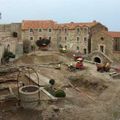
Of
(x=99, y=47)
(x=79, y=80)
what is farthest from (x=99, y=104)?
(x=99, y=47)

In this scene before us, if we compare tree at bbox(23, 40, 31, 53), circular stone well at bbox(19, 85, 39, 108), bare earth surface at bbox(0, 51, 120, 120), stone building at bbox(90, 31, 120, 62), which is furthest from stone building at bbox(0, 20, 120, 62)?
circular stone well at bbox(19, 85, 39, 108)

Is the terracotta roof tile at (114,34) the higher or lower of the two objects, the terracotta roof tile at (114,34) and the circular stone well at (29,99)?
the higher

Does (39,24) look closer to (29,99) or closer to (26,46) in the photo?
(26,46)

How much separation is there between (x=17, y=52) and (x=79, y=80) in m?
36.6

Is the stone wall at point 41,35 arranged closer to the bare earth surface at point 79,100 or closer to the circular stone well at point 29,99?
the bare earth surface at point 79,100

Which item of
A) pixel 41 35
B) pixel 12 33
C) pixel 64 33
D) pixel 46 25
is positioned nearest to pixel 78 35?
pixel 64 33

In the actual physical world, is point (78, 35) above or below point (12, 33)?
below

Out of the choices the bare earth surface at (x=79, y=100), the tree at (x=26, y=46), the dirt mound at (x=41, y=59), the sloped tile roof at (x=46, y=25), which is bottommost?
the bare earth surface at (x=79, y=100)

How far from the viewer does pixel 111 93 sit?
3506cm

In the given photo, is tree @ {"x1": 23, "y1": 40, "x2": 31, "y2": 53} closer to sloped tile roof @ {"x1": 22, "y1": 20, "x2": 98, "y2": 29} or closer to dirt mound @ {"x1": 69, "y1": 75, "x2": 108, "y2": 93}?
sloped tile roof @ {"x1": 22, "y1": 20, "x2": 98, "y2": 29}

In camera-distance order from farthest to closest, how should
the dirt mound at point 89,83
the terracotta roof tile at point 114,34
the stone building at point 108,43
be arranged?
the terracotta roof tile at point 114,34, the stone building at point 108,43, the dirt mound at point 89,83

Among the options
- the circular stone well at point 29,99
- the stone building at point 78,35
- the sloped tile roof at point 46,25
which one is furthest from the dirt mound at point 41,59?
the circular stone well at point 29,99

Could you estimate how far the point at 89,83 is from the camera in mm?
39281

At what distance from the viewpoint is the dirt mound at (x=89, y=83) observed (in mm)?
37688
